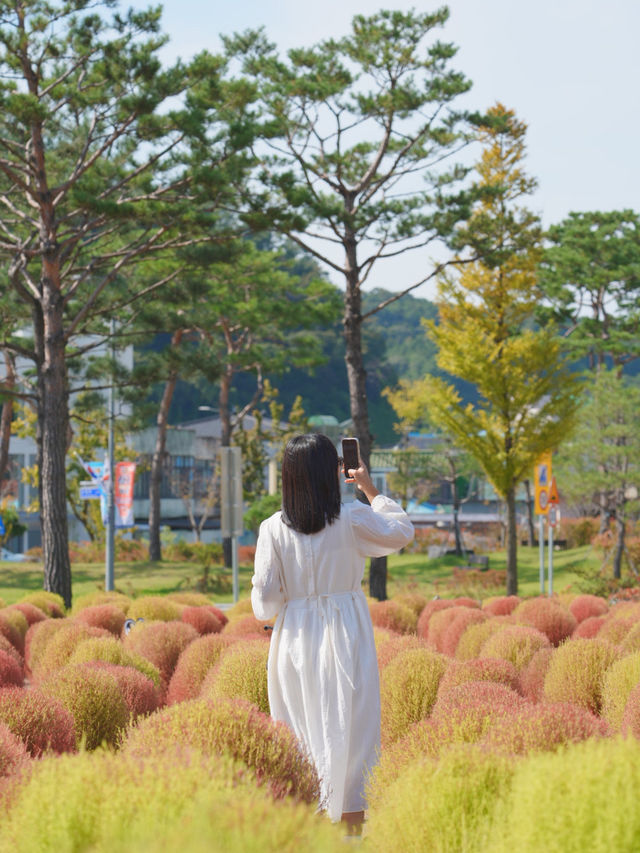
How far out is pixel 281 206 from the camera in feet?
54.2

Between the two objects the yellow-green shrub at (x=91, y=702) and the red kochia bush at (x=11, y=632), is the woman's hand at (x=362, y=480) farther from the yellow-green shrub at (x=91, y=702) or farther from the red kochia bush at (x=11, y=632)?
the red kochia bush at (x=11, y=632)

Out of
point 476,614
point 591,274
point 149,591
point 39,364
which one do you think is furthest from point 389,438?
point 476,614

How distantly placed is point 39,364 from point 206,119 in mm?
4833

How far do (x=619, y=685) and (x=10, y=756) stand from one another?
3.41 metres

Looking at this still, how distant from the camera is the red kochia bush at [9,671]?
24.6 feet

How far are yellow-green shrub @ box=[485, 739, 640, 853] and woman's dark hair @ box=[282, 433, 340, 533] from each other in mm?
1789

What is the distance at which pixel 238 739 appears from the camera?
346 centimetres

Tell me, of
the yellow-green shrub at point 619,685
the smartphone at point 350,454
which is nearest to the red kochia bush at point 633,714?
the yellow-green shrub at point 619,685

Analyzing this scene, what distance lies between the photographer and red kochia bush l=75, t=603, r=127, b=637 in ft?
34.0

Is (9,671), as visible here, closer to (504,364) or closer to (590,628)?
(590,628)

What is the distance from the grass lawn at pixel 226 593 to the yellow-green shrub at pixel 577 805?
19791mm

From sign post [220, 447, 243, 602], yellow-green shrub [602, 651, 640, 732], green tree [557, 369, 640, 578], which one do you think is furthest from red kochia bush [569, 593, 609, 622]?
green tree [557, 369, 640, 578]

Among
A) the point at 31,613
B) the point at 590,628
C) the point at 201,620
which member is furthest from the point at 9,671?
the point at 590,628

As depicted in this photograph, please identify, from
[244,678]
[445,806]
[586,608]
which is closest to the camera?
[445,806]
